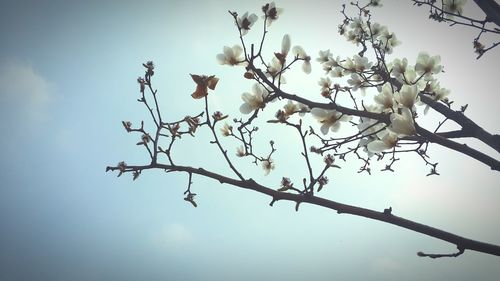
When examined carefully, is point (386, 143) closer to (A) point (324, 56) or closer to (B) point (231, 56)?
(B) point (231, 56)

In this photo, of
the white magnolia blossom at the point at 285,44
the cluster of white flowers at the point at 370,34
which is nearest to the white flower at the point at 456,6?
the cluster of white flowers at the point at 370,34

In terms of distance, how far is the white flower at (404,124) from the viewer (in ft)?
5.70

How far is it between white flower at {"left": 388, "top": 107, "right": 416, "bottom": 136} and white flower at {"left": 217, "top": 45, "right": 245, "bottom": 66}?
1212 mm

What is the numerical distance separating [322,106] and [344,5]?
3164mm

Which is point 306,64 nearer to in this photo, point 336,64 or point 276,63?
point 276,63

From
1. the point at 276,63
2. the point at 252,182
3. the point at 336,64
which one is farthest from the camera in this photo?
the point at 336,64

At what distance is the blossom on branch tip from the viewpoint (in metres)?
1.71

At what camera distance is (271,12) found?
2467mm

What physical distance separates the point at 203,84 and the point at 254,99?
1.99 feet

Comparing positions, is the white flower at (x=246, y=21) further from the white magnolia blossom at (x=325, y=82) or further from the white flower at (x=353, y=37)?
the white flower at (x=353, y=37)

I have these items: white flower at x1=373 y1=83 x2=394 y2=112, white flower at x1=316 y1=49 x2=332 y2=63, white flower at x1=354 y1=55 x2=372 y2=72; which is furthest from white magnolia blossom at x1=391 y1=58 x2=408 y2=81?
white flower at x1=373 y1=83 x2=394 y2=112

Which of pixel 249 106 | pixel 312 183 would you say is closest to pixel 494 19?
pixel 249 106

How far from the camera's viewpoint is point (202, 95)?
5.73 ft

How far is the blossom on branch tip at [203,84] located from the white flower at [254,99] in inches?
20.1
